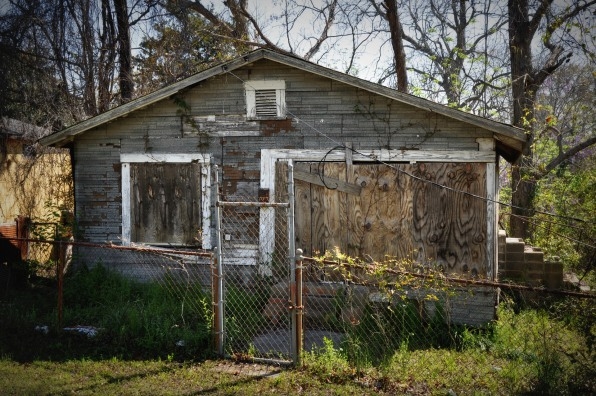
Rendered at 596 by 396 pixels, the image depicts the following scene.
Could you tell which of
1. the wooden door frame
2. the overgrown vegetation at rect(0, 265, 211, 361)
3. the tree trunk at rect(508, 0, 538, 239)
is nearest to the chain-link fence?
the wooden door frame

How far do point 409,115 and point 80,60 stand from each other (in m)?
11.8

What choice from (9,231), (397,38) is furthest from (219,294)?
(397,38)

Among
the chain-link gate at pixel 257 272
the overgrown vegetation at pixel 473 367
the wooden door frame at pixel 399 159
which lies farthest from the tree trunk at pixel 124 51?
the overgrown vegetation at pixel 473 367

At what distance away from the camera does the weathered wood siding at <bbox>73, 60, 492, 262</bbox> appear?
8.91 m

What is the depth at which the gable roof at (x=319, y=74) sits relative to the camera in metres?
8.27

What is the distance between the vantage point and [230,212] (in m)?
9.45

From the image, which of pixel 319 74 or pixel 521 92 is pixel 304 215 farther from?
pixel 521 92

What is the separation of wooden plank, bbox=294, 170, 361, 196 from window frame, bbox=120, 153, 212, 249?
5.73ft

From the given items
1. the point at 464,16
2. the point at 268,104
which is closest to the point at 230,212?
the point at 268,104

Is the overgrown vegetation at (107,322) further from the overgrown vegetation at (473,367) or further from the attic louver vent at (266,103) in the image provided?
the attic louver vent at (266,103)

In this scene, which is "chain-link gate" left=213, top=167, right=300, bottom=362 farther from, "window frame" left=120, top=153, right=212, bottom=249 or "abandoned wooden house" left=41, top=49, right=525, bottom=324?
"window frame" left=120, top=153, right=212, bottom=249

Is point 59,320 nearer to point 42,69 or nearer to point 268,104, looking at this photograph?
point 268,104

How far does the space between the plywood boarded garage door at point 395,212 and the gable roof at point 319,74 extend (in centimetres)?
72

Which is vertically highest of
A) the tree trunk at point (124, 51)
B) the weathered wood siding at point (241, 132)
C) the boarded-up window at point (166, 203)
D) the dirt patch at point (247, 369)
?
the tree trunk at point (124, 51)
